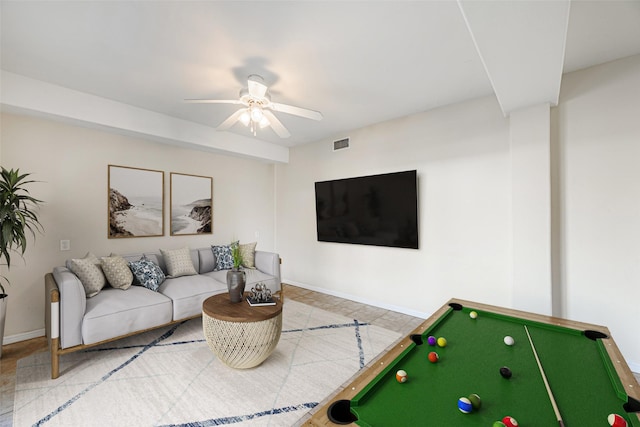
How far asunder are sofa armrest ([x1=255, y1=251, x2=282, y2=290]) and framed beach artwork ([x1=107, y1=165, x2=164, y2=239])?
1507 mm

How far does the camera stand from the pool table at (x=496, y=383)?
3.21 ft

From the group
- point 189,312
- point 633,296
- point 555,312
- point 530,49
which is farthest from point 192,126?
point 633,296

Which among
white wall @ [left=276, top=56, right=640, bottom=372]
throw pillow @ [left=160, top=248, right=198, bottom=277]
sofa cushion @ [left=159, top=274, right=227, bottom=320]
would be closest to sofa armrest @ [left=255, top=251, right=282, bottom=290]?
sofa cushion @ [left=159, top=274, right=227, bottom=320]

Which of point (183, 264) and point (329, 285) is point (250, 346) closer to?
point (183, 264)

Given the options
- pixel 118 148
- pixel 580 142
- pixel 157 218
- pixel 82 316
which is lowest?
pixel 82 316

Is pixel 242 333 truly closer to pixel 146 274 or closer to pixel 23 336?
pixel 146 274

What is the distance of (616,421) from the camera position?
2.97 feet

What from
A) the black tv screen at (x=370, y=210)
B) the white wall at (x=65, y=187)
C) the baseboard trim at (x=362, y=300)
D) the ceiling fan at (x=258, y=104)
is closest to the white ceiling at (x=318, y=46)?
the ceiling fan at (x=258, y=104)

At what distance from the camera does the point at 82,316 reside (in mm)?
2357

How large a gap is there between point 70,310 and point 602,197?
4859mm

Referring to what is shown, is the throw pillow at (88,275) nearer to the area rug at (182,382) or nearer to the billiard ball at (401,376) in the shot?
the area rug at (182,382)

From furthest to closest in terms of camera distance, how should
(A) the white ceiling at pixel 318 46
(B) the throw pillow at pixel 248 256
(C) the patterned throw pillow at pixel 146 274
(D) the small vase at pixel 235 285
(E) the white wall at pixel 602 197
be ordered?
(B) the throw pillow at pixel 248 256, (C) the patterned throw pillow at pixel 146 274, (D) the small vase at pixel 235 285, (E) the white wall at pixel 602 197, (A) the white ceiling at pixel 318 46

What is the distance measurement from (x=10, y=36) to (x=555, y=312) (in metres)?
5.40

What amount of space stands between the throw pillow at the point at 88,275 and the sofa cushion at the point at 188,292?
592 millimetres
